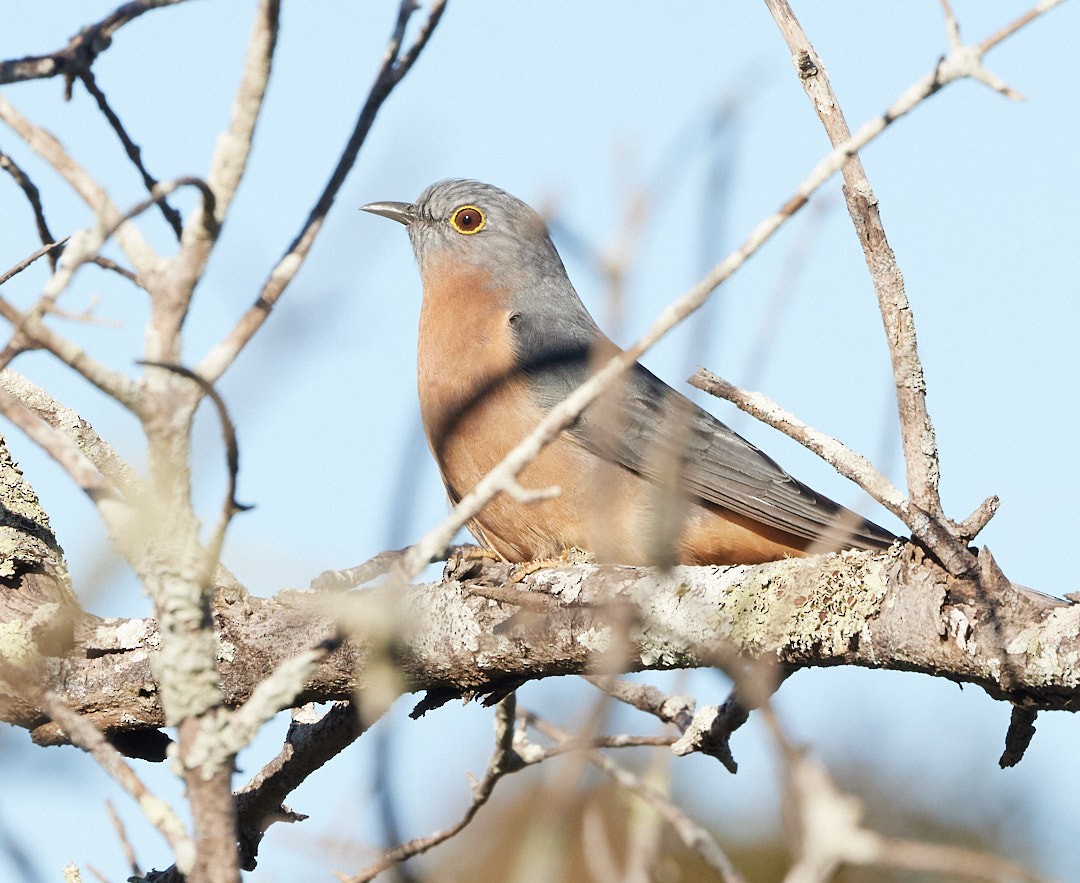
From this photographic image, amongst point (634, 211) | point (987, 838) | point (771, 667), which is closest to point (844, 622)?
point (771, 667)

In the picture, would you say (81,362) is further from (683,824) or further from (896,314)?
(896,314)

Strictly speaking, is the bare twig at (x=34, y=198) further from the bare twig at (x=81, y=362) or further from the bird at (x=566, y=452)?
the bird at (x=566, y=452)

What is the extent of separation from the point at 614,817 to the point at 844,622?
436 cm

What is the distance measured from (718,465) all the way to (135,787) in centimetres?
426

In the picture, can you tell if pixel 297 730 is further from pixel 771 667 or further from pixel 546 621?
pixel 771 667

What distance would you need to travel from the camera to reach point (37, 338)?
1921mm

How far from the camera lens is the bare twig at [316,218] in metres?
2.01

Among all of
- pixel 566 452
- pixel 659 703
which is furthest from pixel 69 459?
pixel 566 452

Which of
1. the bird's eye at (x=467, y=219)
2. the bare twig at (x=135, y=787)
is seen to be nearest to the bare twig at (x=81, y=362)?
the bare twig at (x=135, y=787)

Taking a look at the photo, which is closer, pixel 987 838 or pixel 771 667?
pixel 771 667

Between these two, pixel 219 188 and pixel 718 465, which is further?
pixel 718 465

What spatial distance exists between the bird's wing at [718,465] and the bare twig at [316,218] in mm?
3192

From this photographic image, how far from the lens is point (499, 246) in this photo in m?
7.13

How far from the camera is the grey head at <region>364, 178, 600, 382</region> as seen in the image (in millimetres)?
6746
